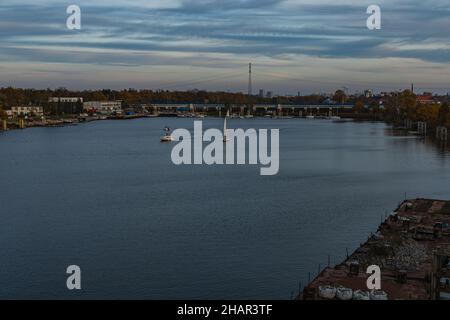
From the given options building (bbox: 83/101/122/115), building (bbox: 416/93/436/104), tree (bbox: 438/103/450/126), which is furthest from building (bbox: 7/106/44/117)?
building (bbox: 416/93/436/104)

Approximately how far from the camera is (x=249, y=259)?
3.61 m

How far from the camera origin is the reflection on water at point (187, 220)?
3.24 metres

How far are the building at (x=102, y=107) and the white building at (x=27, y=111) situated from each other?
15.9 ft

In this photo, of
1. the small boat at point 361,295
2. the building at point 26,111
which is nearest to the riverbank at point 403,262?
the small boat at point 361,295

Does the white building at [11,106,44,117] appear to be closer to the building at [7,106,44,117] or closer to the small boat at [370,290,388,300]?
the building at [7,106,44,117]

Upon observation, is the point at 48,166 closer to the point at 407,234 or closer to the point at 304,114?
the point at 407,234

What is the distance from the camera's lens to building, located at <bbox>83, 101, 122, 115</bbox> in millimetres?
29094

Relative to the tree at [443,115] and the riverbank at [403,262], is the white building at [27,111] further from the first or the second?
the riverbank at [403,262]
